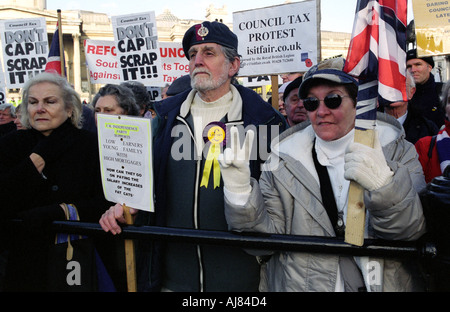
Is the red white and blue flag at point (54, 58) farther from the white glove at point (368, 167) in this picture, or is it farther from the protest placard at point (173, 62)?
the white glove at point (368, 167)

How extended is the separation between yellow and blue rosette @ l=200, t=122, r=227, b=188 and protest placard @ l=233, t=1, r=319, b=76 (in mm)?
2604

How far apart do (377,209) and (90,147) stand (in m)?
1.71

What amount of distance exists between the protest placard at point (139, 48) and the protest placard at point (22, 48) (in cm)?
142

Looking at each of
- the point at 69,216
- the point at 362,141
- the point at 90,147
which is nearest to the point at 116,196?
the point at 69,216

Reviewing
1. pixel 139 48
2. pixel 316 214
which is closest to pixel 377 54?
pixel 316 214

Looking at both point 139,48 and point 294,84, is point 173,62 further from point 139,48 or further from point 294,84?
point 294,84

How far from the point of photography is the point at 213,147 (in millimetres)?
2314

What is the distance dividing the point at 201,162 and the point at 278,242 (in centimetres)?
85

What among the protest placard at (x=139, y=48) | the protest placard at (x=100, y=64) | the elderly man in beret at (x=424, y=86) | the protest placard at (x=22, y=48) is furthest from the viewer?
the protest placard at (x=100, y=64)

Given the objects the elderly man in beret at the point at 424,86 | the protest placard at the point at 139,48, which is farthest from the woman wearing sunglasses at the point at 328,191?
the protest placard at the point at 139,48

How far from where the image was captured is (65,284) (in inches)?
A: 83.8

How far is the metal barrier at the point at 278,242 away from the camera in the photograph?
149cm

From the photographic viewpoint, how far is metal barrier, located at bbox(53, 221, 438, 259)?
1.49 meters

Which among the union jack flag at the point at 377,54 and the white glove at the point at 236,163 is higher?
the union jack flag at the point at 377,54
